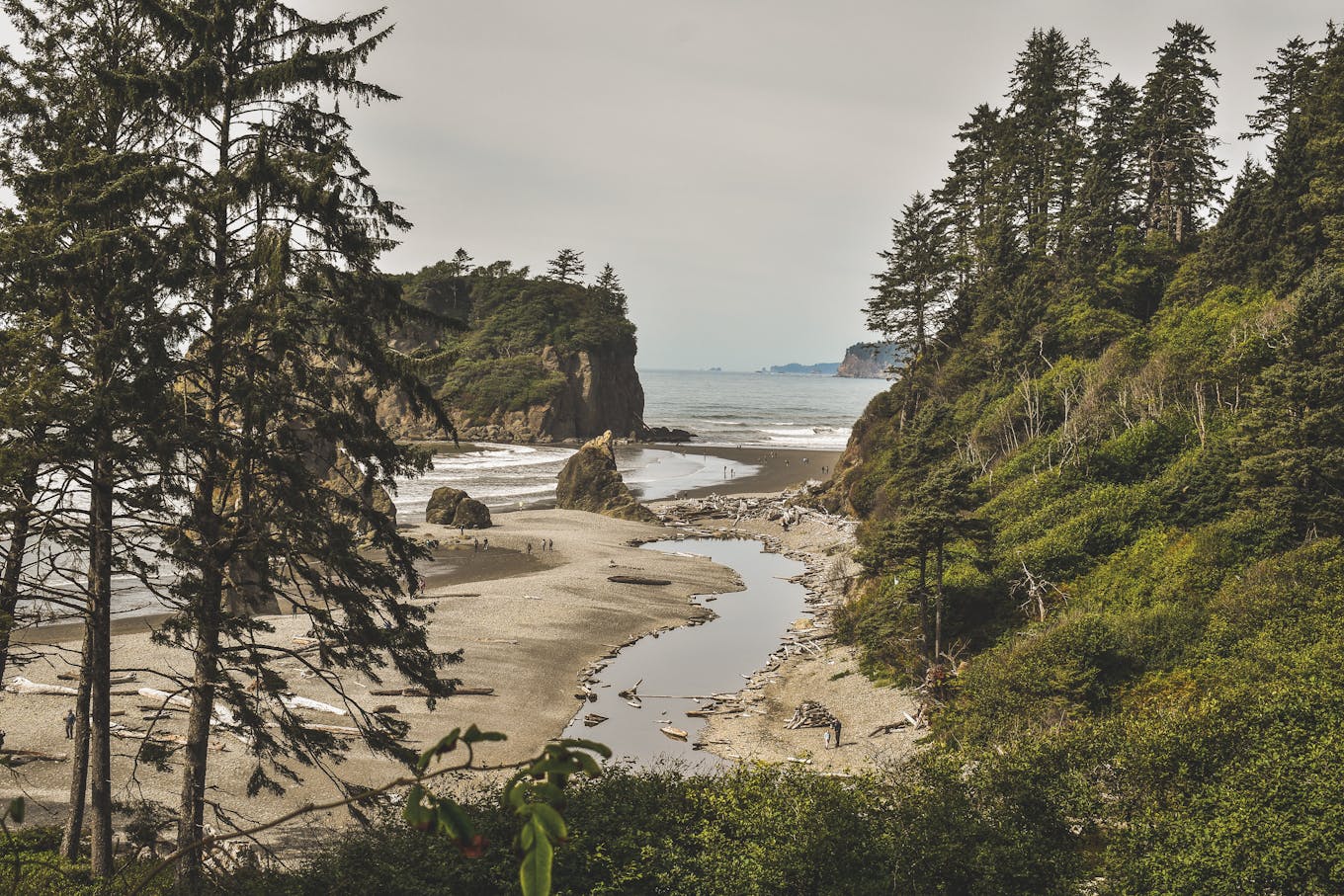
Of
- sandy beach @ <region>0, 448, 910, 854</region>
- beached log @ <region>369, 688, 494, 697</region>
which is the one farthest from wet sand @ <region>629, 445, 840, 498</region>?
beached log @ <region>369, 688, 494, 697</region>

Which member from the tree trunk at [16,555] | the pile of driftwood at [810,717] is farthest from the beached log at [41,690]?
the pile of driftwood at [810,717]

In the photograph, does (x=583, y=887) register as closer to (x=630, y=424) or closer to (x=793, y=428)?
(x=630, y=424)

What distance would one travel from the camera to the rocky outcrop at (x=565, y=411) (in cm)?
10038

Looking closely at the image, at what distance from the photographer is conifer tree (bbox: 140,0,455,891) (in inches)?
439

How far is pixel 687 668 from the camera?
27.8 m

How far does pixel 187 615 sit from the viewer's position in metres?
11.4

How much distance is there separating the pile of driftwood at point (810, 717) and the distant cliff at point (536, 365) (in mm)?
78557

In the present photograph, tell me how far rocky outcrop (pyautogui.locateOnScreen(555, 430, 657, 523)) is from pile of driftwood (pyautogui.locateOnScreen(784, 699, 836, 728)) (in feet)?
103

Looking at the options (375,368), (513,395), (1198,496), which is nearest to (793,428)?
(513,395)

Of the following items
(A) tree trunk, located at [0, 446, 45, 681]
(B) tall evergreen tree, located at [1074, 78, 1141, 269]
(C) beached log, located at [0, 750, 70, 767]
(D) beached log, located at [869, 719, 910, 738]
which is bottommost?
(D) beached log, located at [869, 719, 910, 738]

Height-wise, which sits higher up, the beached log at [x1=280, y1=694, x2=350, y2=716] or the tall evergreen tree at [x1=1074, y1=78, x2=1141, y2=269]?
the tall evergreen tree at [x1=1074, y1=78, x2=1141, y2=269]

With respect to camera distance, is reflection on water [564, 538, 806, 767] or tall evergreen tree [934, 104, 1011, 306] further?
tall evergreen tree [934, 104, 1011, 306]

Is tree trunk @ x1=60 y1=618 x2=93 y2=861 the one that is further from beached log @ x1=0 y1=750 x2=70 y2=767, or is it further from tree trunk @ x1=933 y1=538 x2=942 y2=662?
tree trunk @ x1=933 y1=538 x2=942 y2=662

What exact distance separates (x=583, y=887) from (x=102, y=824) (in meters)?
6.79
